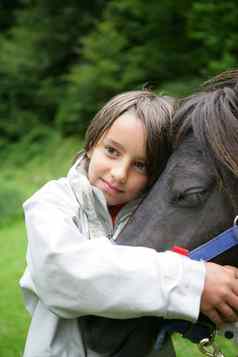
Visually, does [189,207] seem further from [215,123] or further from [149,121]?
[149,121]

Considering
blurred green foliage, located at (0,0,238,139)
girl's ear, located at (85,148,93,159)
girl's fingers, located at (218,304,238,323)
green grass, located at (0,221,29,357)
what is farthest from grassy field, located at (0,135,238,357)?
girl's fingers, located at (218,304,238,323)

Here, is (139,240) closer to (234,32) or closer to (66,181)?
(66,181)

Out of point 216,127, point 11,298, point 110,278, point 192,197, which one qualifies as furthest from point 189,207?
point 11,298

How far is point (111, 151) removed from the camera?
1931 mm

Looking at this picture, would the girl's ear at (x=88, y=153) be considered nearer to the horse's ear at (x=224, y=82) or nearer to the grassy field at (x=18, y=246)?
the horse's ear at (x=224, y=82)

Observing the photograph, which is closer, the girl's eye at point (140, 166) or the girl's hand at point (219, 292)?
the girl's hand at point (219, 292)

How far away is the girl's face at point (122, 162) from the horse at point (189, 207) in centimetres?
12

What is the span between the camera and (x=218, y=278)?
5.00 feet

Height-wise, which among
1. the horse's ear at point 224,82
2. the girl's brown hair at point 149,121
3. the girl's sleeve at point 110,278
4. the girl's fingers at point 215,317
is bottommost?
the girl's fingers at point 215,317

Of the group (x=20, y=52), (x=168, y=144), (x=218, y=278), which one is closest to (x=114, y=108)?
(x=168, y=144)

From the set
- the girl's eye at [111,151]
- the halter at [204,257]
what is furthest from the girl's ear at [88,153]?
the halter at [204,257]

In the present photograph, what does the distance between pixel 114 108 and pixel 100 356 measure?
78cm

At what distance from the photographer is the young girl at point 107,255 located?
150cm

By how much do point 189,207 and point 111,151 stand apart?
1.16ft
